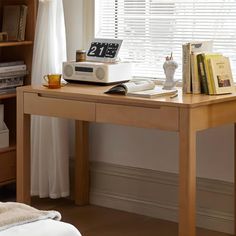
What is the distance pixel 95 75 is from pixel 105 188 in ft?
2.86

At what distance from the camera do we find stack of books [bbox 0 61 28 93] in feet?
14.5

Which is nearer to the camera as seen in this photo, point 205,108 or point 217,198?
point 205,108

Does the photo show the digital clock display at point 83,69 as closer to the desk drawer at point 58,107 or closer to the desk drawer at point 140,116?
the desk drawer at point 58,107

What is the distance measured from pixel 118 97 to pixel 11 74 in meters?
1.14

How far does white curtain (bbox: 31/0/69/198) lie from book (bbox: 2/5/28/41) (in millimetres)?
145

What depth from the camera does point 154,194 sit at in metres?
4.34

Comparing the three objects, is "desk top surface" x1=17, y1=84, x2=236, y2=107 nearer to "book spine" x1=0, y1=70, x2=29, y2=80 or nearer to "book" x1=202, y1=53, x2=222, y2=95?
"book" x1=202, y1=53, x2=222, y2=95

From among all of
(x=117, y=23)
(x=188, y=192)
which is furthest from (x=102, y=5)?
(x=188, y=192)

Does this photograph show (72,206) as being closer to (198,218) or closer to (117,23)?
(198,218)

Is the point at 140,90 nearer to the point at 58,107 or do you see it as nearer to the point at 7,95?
the point at 58,107

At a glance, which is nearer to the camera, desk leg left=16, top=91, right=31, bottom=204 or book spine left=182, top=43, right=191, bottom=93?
book spine left=182, top=43, right=191, bottom=93

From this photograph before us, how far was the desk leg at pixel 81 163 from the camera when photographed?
4.49m

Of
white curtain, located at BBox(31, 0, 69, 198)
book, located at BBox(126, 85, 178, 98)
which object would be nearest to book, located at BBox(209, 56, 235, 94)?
book, located at BBox(126, 85, 178, 98)

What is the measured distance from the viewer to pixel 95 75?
3975 millimetres
